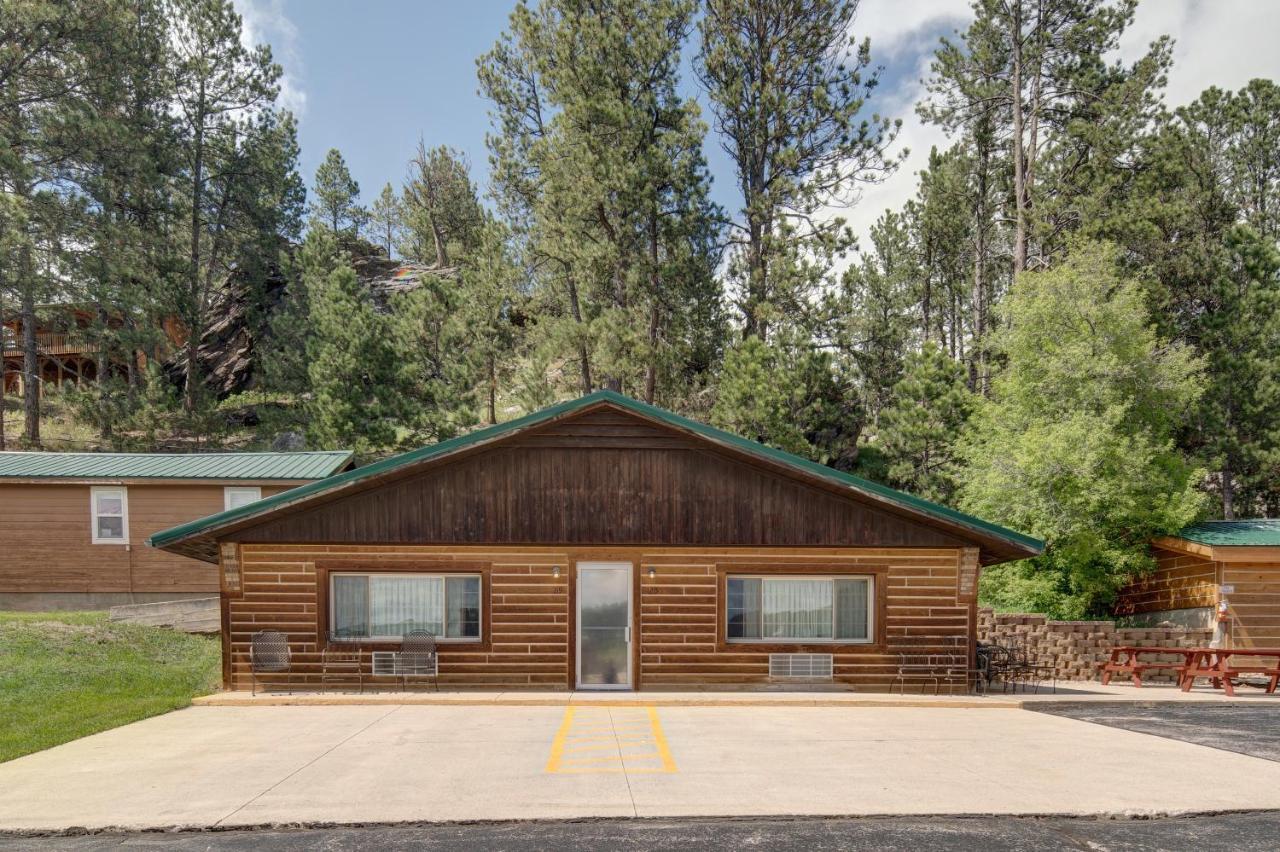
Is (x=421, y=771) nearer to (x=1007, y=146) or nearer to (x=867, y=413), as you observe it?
(x=867, y=413)

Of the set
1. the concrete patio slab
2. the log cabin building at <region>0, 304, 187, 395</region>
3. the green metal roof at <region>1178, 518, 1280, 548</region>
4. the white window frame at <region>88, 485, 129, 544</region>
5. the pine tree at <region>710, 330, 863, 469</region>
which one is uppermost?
the log cabin building at <region>0, 304, 187, 395</region>

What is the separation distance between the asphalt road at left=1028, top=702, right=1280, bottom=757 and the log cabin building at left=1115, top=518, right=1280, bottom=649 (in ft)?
14.6

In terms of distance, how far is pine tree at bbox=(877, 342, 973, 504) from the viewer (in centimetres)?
2564

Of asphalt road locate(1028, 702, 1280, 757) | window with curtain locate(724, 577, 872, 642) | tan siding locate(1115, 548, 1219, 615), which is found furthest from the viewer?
tan siding locate(1115, 548, 1219, 615)

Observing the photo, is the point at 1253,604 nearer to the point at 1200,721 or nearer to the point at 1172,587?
the point at 1172,587

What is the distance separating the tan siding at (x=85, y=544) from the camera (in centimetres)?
1872

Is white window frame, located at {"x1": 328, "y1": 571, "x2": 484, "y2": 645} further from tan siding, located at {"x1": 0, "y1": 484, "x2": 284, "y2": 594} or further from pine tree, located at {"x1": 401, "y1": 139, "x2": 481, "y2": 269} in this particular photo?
pine tree, located at {"x1": 401, "y1": 139, "x2": 481, "y2": 269}

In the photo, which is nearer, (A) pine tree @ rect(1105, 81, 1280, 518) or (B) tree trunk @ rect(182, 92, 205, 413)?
(A) pine tree @ rect(1105, 81, 1280, 518)

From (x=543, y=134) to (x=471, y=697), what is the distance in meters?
23.2

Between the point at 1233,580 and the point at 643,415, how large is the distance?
14699 millimetres

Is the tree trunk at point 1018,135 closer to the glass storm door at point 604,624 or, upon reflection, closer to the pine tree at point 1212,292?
the pine tree at point 1212,292

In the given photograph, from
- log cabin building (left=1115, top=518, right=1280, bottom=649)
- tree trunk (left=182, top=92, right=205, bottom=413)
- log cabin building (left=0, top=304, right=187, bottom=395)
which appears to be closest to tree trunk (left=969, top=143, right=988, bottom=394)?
log cabin building (left=1115, top=518, right=1280, bottom=649)

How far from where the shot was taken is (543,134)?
29.4 m

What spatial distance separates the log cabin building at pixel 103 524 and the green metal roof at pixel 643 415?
698cm
